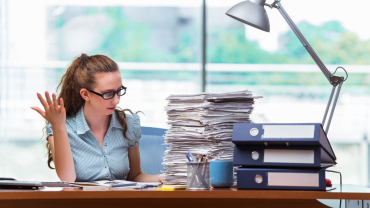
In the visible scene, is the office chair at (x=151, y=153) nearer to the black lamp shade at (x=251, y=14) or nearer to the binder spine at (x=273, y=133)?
the black lamp shade at (x=251, y=14)

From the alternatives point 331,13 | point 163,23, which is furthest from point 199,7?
point 331,13

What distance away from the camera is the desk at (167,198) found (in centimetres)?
122

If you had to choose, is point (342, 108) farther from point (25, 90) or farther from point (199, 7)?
point (25, 90)

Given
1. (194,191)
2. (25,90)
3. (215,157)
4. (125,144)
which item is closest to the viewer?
(194,191)

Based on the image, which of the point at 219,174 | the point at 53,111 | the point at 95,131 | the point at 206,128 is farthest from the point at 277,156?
the point at 95,131

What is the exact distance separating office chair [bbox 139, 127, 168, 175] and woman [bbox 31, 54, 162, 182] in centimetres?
5

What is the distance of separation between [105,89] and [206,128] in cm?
59

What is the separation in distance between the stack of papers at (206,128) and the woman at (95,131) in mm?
453

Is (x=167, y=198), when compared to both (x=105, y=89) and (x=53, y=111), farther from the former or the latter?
(x=105, y=89)

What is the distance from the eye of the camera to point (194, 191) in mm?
1248

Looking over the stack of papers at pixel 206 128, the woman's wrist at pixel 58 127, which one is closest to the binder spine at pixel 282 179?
the stack of papers at pixel 206 128

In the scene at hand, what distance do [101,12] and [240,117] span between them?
289 cm

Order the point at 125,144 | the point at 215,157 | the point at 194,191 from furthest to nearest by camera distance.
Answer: the point at 125,144 → the point at 215,157 → the point at 194,191

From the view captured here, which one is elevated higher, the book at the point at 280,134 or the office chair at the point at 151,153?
the book at the point at 280,134
